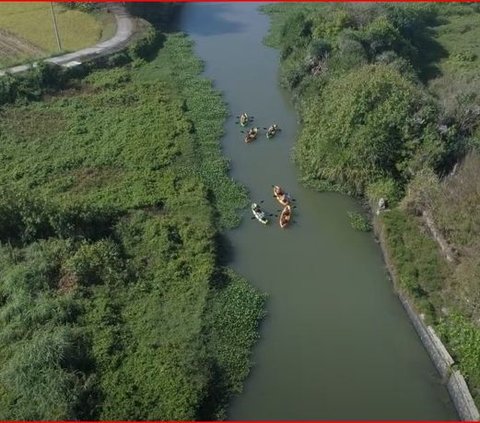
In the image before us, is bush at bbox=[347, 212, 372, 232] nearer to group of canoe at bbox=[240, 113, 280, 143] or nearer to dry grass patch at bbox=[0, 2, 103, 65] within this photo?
group of canoe at bbox=[240, 113, 280, 143]

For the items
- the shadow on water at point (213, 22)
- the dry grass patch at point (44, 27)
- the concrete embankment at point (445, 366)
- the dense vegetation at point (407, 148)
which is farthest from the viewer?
the shadow on water at point (213, 22)

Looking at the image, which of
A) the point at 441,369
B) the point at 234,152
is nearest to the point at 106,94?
the point at 234,152

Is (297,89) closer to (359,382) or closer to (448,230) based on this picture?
(448,230)

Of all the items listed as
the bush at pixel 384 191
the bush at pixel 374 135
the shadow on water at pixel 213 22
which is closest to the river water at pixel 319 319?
the bush at pixel 384 191

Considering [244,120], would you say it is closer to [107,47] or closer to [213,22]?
[107,47]

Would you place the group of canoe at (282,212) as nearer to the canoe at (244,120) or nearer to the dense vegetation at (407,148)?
the dense vegetation at (407,148)

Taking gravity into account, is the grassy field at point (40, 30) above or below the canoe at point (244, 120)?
below

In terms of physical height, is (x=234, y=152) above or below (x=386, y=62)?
below

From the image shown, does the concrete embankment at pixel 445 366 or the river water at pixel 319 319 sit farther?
the river water at pixel 319 319
